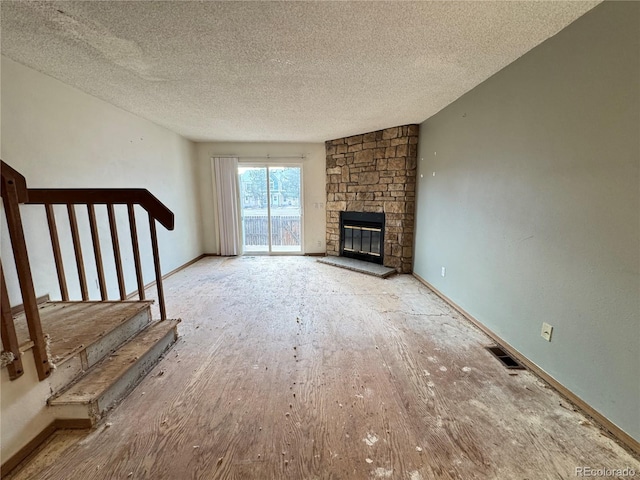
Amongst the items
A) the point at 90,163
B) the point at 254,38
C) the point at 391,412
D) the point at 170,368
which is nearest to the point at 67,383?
the point at 170,368

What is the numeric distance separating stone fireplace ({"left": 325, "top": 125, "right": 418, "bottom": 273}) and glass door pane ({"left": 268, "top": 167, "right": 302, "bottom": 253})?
2.23 ft

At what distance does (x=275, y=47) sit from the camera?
1802mm

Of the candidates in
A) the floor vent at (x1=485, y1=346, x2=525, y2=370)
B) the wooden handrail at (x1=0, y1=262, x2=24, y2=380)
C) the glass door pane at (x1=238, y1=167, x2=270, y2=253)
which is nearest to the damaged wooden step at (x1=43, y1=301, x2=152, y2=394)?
the wooden handrail at (x1=0, y1=262, x2=24, y2=380)

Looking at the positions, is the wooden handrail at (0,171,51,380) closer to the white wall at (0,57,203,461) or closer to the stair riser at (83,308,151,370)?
the white wall at (0,57,203,461)

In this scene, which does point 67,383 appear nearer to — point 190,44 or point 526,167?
point 190,44

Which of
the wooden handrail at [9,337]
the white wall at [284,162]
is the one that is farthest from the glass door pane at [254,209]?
the wooden handrail at [9,337]

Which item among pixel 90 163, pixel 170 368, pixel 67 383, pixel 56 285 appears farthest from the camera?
pixel 90 163

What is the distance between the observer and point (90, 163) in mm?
2648

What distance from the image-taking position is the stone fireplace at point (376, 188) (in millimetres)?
4059

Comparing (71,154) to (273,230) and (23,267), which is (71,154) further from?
(273,230)

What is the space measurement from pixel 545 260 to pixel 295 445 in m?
1.96

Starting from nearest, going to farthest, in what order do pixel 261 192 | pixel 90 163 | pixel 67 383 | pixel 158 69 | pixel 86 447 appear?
pixel 86 447, pixel 67 383, pixel 158 69, pixel 90 163, pixel 261 192

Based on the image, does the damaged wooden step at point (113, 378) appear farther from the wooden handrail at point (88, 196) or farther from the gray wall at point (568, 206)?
the gray wall at point (568, 206)

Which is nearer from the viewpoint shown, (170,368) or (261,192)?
(170,368)
